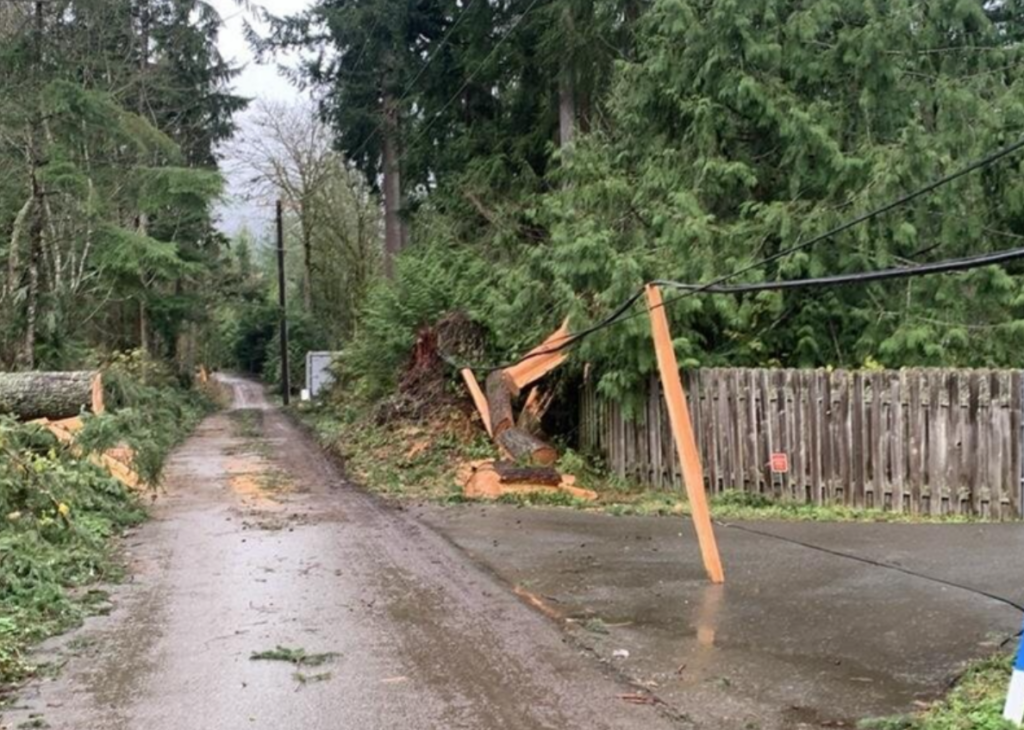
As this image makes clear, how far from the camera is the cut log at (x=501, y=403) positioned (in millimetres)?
14492

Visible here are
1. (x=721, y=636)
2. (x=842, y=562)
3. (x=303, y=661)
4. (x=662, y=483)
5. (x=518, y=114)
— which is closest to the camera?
(x=303, y=661)

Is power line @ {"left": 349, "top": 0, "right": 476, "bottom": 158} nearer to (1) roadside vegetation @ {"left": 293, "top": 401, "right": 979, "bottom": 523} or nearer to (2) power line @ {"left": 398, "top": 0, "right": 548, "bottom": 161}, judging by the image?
(2) power line @ {"left": 398, "top": 0, "right": 548, "bottom": 161}

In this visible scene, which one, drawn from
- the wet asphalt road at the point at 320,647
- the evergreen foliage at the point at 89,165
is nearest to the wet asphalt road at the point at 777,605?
the wet asphalt road at the point at 320,647

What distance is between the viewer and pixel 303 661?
18.0 ft

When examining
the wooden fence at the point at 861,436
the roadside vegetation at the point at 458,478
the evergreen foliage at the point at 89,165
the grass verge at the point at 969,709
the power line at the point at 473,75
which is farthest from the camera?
the power line at the point at 473,75

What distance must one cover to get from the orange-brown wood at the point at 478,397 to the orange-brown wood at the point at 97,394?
593cm

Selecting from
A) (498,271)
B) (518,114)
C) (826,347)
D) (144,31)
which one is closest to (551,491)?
(826,347)

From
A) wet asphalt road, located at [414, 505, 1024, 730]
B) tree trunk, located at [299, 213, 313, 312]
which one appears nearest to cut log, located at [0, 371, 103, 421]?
wet asphalt road, located at [414, 505, 1024, 730]

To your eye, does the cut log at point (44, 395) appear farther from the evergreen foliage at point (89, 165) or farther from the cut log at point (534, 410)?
the cut log at point (534, 410)

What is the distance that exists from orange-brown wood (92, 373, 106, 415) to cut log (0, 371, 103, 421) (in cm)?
25

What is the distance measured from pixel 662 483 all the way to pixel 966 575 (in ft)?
18.2

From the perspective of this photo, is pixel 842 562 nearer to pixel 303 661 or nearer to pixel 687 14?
pixel 303 661

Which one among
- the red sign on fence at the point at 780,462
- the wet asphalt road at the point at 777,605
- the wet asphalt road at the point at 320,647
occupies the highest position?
the red sign on fence at the point at 780,462

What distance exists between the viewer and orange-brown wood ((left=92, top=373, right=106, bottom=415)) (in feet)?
52.1
